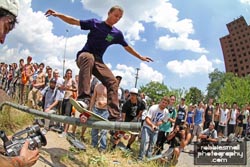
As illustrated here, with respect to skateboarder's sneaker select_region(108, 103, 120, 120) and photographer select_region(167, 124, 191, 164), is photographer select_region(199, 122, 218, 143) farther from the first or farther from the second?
skateboarder's sneaker select_region(108, 103, 120, 120)

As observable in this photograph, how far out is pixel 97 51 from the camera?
15.5 feet

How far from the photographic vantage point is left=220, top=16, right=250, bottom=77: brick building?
99463 mm

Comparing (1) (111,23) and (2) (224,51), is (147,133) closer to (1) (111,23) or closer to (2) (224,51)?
Result: (1) (111,23)

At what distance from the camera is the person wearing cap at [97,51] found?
14.7 ft

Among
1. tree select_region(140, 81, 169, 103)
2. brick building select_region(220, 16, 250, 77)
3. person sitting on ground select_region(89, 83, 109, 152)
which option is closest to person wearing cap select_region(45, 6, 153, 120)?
person sitting on ground select_region(89, 83, 109, 152)

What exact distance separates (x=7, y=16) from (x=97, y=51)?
121 inches

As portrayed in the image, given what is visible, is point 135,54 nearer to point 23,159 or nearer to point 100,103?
point 100,103

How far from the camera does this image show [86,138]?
26.2 feet

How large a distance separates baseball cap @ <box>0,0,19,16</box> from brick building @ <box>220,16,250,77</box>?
10213cm

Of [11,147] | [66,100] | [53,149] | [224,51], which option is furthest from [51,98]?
[224,51]

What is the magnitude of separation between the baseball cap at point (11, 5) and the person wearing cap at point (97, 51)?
8.83ft

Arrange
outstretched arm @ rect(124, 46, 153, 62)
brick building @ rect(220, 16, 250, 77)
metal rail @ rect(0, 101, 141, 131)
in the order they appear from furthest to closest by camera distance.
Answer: brick building @ rect(220, 16, 250, 77)
outstretched arm @ rect(124, 46, 153, 62)
metal rail @ rect(0, 101, 141, 131)

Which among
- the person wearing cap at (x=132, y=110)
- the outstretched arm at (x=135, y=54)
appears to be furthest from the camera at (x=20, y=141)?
the person wearing cap at (x=132, y=110)

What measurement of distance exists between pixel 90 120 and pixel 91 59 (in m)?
0.89
